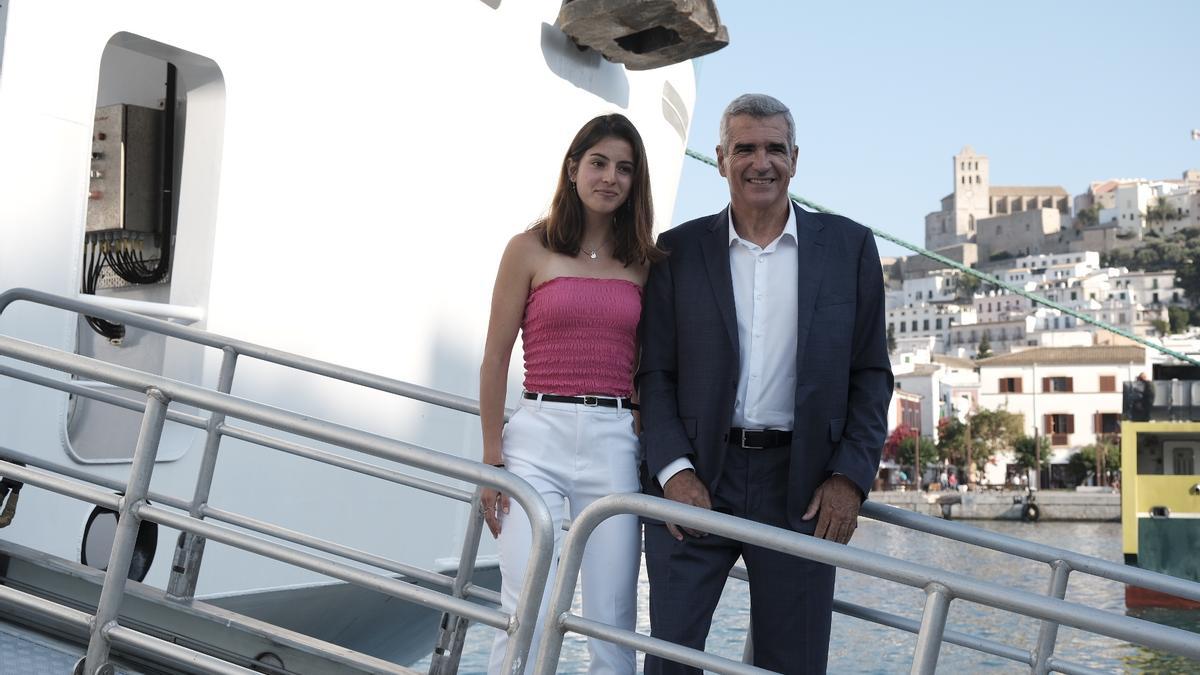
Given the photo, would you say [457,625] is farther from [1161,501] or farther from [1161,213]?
[1161,213]

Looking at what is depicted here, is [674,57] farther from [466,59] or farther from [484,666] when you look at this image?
[484,666]

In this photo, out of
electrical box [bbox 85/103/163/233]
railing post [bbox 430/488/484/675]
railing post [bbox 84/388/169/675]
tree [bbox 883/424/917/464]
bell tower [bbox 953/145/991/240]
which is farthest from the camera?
Answer: bell tower [bbox 953/145/991/240]

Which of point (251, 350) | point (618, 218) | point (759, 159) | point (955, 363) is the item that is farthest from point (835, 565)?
point (955, 363)

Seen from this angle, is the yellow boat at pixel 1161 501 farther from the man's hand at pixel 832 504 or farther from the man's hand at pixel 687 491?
the man's hand at pixel 687 491

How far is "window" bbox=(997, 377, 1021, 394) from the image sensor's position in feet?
258

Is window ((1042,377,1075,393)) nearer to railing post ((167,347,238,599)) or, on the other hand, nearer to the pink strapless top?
railing post ((167,347,238,599))

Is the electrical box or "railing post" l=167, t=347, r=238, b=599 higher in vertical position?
the electrical box

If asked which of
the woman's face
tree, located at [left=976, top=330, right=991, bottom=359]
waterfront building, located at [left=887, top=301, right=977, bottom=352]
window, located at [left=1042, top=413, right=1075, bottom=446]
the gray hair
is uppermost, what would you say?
waterfront building, located at [left=887, top=301, right=977, bottom=352]

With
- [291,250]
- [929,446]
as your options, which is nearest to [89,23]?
[291,250]

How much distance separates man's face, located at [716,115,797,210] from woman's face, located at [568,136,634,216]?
232 millimetres

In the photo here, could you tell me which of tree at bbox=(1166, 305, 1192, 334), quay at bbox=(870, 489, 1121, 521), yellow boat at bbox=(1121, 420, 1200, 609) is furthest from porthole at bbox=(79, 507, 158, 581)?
tree at bbox=(1166, 305, 1192, 334)

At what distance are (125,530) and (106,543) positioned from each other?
162 cm

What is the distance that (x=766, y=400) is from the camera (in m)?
2.73

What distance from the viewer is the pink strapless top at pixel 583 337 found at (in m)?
2.76
